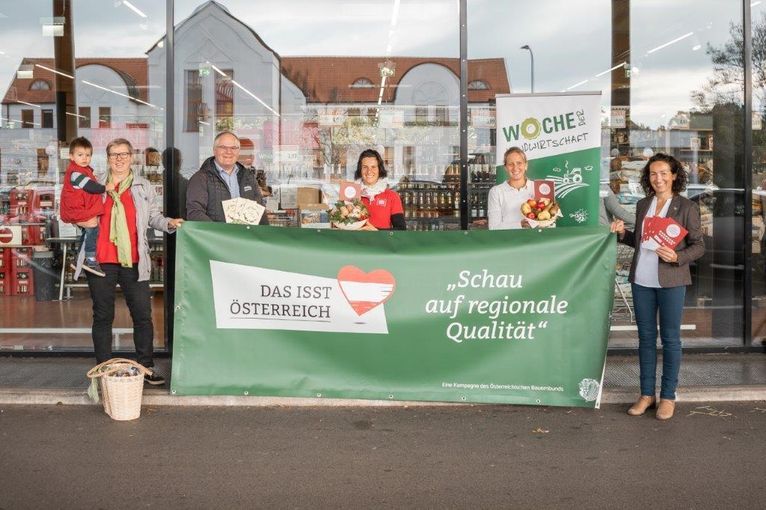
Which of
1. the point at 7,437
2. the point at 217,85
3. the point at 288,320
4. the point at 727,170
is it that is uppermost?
the point at 217,85

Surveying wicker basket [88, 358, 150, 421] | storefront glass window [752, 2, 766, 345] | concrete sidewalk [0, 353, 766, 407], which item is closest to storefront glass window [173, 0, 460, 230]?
concrete sidewalk [0, 353, 766, 407]

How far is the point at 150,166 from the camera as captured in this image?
8.52m

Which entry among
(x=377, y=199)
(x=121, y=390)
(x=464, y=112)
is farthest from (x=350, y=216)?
(x=464, y=112)

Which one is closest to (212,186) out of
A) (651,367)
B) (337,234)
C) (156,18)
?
(337,234)

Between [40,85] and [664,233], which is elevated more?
[40,85]

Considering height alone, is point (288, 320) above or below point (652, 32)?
below

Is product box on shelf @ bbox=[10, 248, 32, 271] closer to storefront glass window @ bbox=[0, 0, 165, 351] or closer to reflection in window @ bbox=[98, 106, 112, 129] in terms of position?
storefront glass window @ bbox=[0, 0, 165, 351]

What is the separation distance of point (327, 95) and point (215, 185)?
3193 mm

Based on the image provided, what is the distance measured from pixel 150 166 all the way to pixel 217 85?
1.20 meters

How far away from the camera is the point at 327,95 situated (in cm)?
954

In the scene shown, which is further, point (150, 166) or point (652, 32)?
point (652, 32)

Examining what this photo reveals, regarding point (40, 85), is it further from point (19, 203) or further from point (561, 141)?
point (561, 141)

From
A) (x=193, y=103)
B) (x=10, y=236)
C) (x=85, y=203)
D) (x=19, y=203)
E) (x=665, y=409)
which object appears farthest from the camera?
(x=10, y=236)

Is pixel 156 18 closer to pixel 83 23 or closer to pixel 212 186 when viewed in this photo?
pixel 83 23
